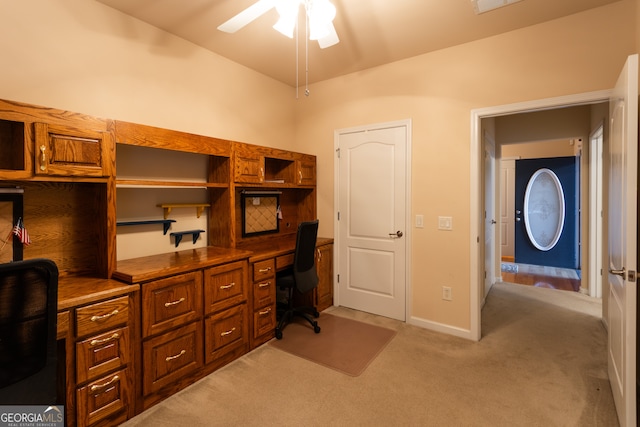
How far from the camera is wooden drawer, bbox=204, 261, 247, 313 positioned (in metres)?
2.40

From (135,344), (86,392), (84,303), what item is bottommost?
(86,392)

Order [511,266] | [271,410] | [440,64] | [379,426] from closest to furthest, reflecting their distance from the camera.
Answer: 1. [379,426]
2. [271,410]
3. [440,64]
4. [511,266]

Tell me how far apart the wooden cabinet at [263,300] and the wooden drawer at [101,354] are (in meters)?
1.08

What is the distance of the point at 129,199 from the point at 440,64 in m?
3.07

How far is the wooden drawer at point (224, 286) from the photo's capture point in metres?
2.40

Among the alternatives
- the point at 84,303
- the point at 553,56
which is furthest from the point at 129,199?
the point at 553,56

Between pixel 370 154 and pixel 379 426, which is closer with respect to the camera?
pixel 379 426

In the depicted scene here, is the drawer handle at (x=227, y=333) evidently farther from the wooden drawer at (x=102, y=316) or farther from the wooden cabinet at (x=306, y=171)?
the wooden cabinet at (x=306, y=171)

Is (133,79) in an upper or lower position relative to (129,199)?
upper

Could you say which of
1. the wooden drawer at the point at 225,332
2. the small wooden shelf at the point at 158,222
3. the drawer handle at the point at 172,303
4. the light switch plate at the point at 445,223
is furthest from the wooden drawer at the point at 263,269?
the light switch plate at the point at 445,223

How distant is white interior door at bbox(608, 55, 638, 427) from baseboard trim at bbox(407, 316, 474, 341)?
116cm

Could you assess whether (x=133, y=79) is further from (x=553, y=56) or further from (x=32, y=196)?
(x=553, y=56)

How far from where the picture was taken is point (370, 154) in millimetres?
3582

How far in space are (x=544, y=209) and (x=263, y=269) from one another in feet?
19.8
